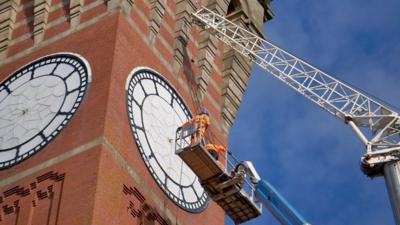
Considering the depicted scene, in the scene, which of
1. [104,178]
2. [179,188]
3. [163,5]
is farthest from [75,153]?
[163,5]

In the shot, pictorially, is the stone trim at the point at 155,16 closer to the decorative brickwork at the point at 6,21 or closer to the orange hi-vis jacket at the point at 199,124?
the orange hi-vis jacket at the point at 199,124

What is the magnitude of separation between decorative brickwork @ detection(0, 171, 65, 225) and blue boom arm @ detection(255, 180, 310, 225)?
4770 mm

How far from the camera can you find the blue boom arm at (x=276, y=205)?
3155cm

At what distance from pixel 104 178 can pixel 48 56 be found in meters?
5.02

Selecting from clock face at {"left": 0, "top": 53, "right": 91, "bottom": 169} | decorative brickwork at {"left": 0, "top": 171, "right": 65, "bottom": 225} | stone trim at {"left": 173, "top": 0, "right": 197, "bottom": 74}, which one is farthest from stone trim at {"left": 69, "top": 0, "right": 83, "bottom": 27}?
decorative brickwork at {"left": 0, "top": 171, "right": 65, "bottom": 225}

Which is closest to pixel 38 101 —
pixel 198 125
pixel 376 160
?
pixel 198 125

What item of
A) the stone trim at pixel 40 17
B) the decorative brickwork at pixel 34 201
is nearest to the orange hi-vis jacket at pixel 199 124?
the decorative brickwork at pixel 34 201

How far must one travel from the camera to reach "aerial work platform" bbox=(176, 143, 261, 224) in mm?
31859

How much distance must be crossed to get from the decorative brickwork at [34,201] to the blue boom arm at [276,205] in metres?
4.77

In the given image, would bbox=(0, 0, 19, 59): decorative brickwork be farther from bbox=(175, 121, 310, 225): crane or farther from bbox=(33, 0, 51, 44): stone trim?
bbox=(175, 121, 310, 225): crane

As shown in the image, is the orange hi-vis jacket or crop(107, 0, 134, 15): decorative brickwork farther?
crop(107, 0, 134, 15): decorative brickwork

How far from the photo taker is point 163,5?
36219 mm

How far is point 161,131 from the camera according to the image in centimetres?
3388

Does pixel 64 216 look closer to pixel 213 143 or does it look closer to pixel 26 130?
pixel 26 130
